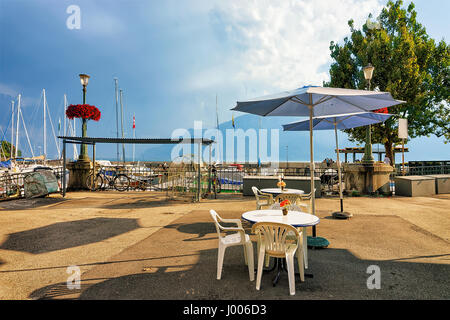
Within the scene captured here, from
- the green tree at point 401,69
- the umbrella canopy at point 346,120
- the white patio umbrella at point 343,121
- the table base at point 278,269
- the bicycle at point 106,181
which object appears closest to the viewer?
the table base at point 278,269

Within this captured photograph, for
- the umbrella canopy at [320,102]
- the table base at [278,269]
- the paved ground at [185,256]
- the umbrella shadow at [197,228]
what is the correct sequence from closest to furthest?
1. the paved ground at [185,256]
2. the table base at [278,269]
3. the umbrella canopy at [320,102]
4. the umbrella shadow at [197,228]

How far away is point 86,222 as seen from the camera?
6.84 metres

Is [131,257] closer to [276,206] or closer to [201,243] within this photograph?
[201,243]

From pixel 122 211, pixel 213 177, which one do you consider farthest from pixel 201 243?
pixel 213 177

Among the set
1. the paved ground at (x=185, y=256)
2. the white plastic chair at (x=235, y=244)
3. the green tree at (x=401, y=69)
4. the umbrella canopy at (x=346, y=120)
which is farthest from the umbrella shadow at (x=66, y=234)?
the green tree at (x=401, y=69)

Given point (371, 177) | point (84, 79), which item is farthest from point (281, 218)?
point (84, 79)

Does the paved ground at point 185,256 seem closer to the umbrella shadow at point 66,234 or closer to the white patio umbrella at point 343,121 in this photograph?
the umbrella shadow at point 66,234

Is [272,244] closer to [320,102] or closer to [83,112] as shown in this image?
[320,102]

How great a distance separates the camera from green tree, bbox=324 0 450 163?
18.7m

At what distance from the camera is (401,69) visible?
1859 centimetres

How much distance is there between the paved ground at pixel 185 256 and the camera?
3188 millimetres

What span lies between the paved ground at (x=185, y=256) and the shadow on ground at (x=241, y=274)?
0.01 metres

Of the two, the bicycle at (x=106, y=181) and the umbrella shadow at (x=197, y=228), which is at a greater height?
the bicycle at (x=106, y=181)
